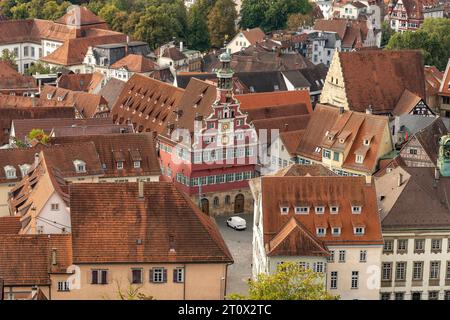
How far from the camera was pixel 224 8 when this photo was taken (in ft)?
599

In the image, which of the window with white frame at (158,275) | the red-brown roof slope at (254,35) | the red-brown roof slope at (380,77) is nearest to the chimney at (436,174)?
the window with white frame at (158,275)

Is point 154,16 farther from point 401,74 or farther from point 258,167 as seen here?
point 258,167

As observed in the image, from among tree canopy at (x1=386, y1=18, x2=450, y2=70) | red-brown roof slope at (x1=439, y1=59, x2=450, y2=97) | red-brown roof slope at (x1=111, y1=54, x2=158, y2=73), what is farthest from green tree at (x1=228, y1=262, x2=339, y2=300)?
tree canopy at (x1=386, y1=18, x2=450, y2=70)

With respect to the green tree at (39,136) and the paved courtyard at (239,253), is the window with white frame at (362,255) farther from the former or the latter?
the green tree at (39,136)

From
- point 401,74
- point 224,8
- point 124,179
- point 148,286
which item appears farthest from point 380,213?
point 224,8

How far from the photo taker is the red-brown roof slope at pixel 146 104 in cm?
9781

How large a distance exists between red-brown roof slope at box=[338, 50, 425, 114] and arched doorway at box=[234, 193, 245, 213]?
17922mm

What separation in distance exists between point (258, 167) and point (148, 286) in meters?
33.0

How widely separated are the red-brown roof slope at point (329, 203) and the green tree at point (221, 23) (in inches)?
4509

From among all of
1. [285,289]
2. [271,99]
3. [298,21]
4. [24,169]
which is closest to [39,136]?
[24,169]

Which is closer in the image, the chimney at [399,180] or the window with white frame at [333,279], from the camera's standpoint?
the window with white frame at [333,279]

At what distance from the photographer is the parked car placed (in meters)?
84.3

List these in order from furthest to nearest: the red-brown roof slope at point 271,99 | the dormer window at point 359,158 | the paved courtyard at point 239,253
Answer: the red-brown roof slope at point 271,99, the dormer window at point 359,158, the paved courtyard at point 239,253
